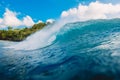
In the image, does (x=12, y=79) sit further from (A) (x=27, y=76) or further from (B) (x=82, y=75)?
(B) (x=82, y=75)

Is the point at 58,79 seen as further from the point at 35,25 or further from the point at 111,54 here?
the point at 35,25

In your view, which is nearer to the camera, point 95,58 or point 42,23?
point 95,58

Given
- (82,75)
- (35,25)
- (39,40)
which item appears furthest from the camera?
(35,25)

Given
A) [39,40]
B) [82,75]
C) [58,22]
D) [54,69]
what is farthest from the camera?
[58,22]

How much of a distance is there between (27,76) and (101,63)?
2.25m

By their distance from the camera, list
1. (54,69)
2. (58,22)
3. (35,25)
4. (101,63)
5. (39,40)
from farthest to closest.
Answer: (35,25), (58,22), (39,40), (54,69), (101,63)

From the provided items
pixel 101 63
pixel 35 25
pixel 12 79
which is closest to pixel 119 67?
pixel 101 63

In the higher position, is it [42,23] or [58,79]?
[42,23]

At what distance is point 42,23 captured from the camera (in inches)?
3310

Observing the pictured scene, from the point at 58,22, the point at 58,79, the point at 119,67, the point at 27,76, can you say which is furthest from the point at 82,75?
the point at 58,22

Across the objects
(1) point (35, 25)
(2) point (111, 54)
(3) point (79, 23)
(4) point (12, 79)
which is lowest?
(4) point (12, 79)

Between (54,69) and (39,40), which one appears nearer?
(54,69)

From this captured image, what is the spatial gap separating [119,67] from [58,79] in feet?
5.48

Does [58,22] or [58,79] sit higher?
[58,22]
